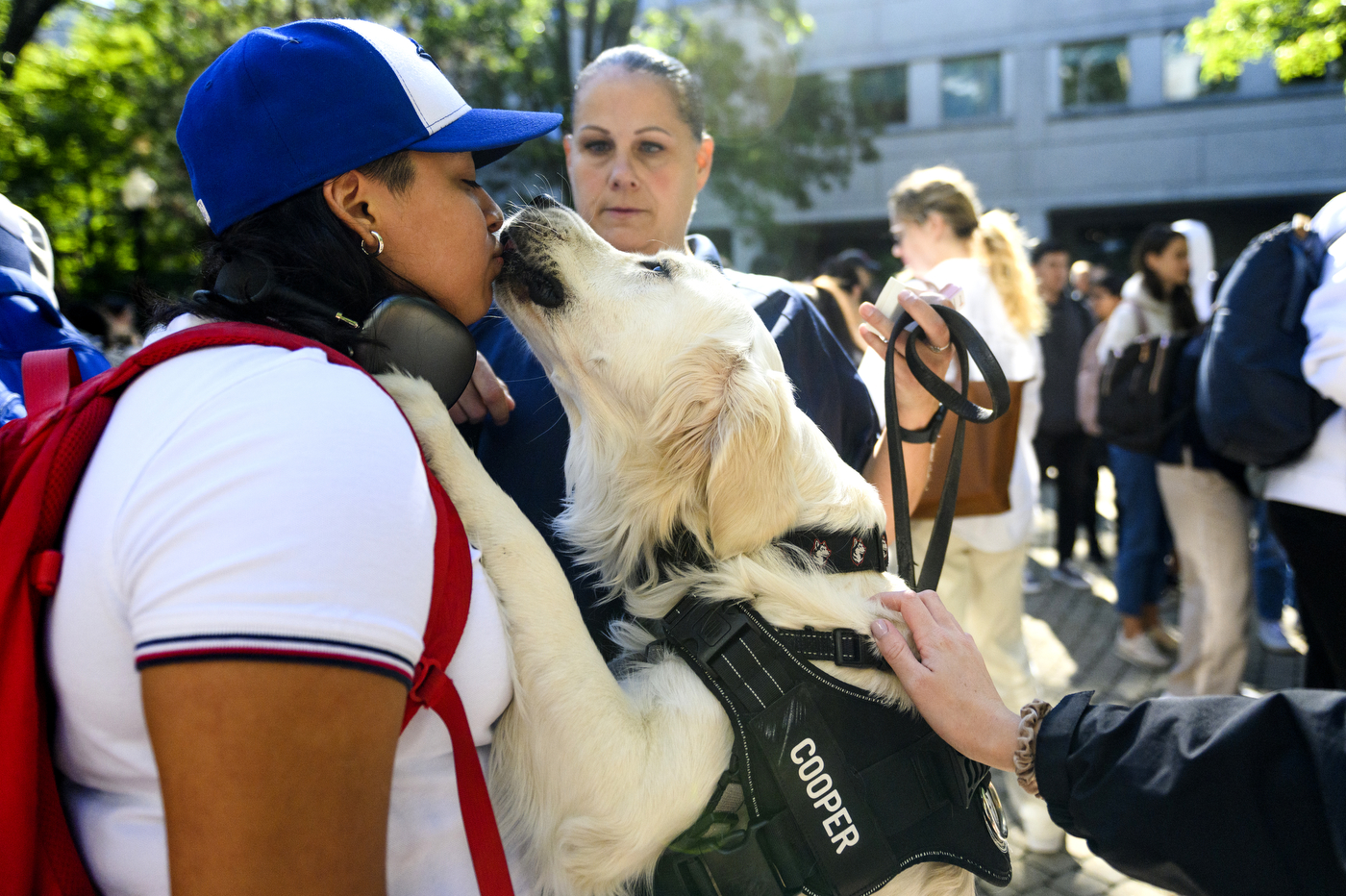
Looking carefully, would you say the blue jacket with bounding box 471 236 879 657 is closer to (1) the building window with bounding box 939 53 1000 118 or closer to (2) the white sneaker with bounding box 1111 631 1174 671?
(2) the white sneaker with bounding box 1111 631 1174 671

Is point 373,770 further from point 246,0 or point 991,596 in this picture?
point 246,0

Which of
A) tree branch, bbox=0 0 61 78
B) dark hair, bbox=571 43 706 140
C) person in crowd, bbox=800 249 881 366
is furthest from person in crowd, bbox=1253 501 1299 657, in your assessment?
→ tree branch, bbox=0 0 61 78

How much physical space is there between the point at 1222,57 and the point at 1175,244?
10.5 meters

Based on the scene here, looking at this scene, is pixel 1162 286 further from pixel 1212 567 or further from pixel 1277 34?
pixel 1277 34

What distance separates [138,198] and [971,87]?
20398 millimetres

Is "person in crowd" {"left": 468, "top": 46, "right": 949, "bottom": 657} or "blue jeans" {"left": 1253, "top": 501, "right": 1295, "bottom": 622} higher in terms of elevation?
"person in crowd" {"left": 468, "top": 46, "right": 949, "bottom": 657}

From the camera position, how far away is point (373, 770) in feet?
3.17

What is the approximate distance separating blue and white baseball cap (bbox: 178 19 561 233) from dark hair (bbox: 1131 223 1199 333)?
5443mm

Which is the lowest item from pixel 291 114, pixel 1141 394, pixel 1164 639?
pixel 1164 639

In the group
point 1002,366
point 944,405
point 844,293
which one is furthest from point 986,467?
point 844,293

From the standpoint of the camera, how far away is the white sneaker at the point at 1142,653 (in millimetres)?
5805

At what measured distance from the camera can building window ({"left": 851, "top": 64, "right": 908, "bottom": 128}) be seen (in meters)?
24.0

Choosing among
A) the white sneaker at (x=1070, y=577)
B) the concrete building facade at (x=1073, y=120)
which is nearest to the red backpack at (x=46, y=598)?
the white sneaker at (x=1070, y=577)

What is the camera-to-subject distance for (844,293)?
238 inches
